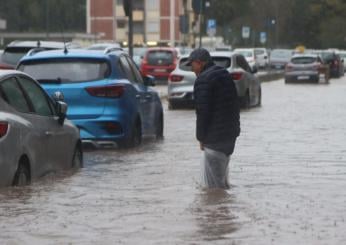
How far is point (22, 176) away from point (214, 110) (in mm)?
2125

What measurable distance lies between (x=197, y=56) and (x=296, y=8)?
96601mm

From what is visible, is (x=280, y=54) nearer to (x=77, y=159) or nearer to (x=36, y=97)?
(x=77, y=159)

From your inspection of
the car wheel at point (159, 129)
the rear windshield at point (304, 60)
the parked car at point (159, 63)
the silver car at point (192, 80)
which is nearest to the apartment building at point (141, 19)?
the rear windshield at point (304, 60)

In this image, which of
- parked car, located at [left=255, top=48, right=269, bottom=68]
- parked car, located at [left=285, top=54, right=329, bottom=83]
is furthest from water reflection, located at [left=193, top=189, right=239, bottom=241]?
parked car, located at [left=255, top=48, right=269, bottom=68]

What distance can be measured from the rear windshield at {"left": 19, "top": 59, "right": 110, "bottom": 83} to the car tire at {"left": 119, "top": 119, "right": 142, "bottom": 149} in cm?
101

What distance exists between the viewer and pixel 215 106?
1060 cm

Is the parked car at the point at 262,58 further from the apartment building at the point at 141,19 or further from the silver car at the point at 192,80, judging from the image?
the apartment building at the point at 141,19

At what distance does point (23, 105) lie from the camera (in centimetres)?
1145

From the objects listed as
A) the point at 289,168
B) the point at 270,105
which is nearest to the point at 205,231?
the point at 289,168

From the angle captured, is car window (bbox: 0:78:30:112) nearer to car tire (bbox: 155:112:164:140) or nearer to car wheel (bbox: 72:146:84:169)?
car wheel (bbox: 72:146:84:169)

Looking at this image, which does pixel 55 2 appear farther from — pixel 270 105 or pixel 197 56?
pixel 197 56

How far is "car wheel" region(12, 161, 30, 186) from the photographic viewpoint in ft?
34.9

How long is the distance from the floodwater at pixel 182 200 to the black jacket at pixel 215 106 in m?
0.61

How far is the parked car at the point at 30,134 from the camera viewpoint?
34.3ft
